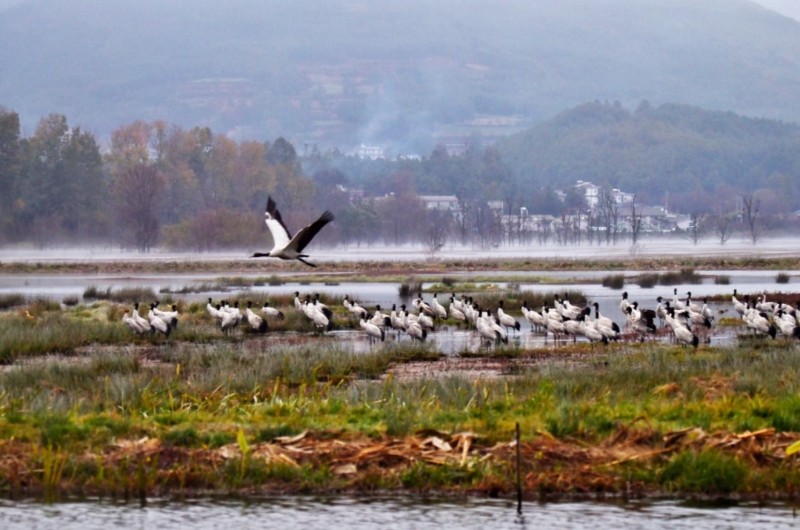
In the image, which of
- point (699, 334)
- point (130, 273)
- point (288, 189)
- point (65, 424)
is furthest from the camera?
point (288, 189)

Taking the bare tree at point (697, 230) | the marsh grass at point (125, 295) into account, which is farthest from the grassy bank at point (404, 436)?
the bare tree at point (697, 230)

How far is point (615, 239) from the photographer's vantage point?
14288cm

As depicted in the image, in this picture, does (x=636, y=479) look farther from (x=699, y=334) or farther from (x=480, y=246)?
(x=480, y=246)

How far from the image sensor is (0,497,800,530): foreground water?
14297 mm

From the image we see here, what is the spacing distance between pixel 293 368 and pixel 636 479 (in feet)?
25.8

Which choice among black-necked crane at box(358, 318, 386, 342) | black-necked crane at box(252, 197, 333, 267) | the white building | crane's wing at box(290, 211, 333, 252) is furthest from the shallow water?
the white building

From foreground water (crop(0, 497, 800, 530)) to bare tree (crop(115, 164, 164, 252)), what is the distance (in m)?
107

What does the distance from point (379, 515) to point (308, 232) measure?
12074mm

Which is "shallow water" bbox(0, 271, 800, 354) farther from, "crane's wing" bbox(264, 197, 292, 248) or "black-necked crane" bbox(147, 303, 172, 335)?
"black-necked crane" bbox(147, 303, 172, 335)

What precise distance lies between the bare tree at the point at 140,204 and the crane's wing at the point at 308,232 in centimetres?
9438

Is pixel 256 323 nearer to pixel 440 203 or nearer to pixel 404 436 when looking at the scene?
pixel 404 436

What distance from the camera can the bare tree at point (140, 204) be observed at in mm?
121688

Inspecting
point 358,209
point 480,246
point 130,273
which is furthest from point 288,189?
point 130,273

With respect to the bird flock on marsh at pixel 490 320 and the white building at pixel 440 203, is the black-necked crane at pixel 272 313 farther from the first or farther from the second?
the white building at pixel 440 203
